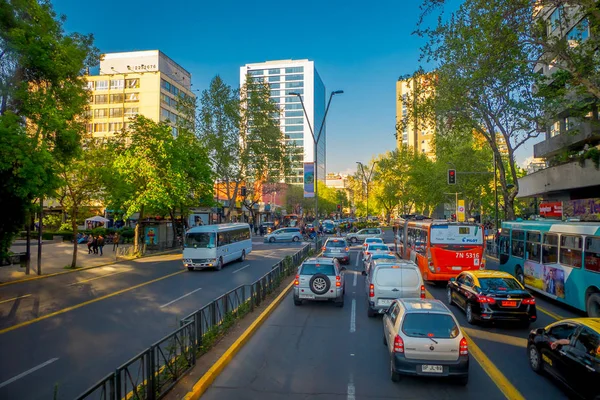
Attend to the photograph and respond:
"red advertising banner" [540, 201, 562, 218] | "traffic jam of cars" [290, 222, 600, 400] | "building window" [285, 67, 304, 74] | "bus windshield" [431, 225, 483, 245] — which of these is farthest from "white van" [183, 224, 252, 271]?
"building window" [285, 67, 304, 74]

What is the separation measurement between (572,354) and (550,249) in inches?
360

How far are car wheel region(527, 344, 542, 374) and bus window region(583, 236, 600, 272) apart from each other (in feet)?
16.9

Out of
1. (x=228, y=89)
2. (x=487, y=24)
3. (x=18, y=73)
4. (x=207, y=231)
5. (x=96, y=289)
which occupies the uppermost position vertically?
(x=228, y=89)

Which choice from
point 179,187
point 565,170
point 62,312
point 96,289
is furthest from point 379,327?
point 565,170

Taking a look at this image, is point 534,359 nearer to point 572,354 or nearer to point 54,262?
point 572,354

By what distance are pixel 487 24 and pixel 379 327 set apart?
11.1 metres

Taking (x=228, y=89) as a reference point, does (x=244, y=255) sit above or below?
below

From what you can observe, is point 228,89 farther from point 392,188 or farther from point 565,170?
point 392,188

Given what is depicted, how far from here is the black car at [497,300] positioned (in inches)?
444

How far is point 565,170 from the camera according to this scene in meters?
29.9

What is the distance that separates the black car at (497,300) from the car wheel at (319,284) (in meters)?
4.31

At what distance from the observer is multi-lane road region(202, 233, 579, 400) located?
24.3 ft

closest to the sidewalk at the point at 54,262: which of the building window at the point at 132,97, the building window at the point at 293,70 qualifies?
the building window at the point at 132,97

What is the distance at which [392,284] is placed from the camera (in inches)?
485
